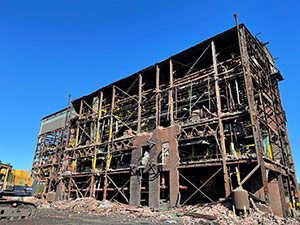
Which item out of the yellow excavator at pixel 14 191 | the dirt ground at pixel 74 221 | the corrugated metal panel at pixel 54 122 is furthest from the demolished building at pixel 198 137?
the corrugated metal panel at pixel 54 122

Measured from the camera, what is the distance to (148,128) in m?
22.1

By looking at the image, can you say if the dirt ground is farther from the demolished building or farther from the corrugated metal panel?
the corrugated metal panel

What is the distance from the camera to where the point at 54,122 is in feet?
115

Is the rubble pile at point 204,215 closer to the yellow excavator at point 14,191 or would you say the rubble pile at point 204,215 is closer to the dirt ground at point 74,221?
the dirt ground at point 74,221

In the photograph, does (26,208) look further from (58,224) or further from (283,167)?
(283,167)

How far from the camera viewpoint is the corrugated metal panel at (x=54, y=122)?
3353cm

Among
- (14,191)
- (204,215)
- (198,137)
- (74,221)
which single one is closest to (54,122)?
(14,191)

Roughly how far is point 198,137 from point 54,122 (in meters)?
26.5

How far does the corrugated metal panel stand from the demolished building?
27.4 ft

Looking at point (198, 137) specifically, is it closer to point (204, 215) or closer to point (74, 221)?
point (204, 215)

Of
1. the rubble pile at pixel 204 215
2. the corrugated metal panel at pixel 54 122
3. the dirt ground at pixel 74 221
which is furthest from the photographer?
the corrugated metal panel at pixel 54 122

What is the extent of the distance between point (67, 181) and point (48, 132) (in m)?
14.1

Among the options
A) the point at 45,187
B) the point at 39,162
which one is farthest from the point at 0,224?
the point at 39,162

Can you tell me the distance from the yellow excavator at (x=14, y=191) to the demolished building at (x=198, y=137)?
7932 mm
